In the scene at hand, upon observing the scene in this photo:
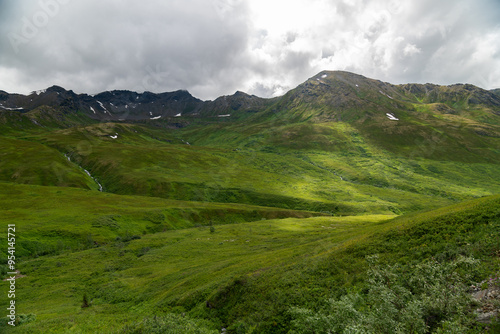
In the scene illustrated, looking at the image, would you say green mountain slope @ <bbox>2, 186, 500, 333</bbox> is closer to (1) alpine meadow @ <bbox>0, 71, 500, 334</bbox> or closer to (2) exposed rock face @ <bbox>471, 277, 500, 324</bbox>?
(1) alpine meadow @ <bbox>0, 71, 500, 334</bbox>

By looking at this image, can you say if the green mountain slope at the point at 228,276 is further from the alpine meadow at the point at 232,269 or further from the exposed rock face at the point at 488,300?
the exposed rock face at the point at 488,300

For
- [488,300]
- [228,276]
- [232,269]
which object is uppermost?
[488,300]

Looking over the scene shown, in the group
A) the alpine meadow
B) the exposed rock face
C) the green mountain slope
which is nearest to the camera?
the exposed rock face

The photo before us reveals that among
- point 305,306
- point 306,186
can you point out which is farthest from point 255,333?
point 306,186

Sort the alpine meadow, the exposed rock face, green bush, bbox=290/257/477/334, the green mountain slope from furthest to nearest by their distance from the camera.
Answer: the green mountain slope < the alpine meadow < green bush, bbox=290/257/477/334 < the exposed rock face

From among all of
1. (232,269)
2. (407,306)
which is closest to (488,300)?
(407,306)

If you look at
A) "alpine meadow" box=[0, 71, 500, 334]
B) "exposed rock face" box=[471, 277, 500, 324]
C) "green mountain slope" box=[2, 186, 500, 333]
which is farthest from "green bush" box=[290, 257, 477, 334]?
"green mountain slope" box=[2, 186, 500, 333]

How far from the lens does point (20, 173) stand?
131625 millimetres

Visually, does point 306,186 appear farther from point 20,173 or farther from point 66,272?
point 20,173

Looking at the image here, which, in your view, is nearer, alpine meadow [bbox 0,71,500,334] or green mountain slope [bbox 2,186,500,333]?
alpine meadow [bbox 0,71,500,334]

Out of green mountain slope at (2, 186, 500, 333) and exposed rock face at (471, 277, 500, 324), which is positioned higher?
exposed rock face at (471, 277, 500, 324)

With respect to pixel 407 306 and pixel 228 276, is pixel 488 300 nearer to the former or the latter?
pixel 407 306

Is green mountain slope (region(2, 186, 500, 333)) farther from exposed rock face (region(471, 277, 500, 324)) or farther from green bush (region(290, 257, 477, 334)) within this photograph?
green bush (region(290, 257, 477, 334))

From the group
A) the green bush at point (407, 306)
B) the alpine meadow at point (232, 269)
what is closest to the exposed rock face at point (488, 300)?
the alpine meadow at point (232, 269)
